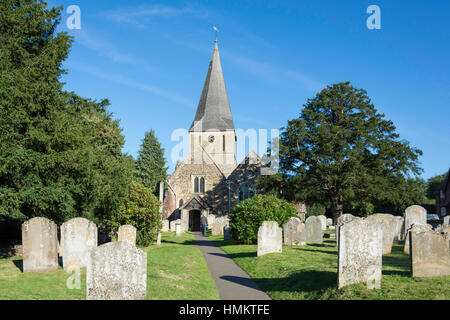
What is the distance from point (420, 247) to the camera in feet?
31.6

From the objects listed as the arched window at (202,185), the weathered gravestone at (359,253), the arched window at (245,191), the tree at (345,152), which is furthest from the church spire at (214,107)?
the weathered gravestone at (359,253)

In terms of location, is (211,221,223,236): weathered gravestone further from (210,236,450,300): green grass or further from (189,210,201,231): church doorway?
(210,236,450,300): green grass

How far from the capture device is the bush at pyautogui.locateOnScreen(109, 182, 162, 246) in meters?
22.0

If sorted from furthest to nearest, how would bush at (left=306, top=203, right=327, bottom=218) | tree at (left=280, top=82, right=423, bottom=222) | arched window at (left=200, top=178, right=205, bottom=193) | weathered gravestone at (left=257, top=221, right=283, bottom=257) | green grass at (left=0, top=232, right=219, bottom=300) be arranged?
bush at (left=306, top=203, right=327, bottom=218)
arched window at (left=200, top=178, right=205, bottom=193)
tree at (left=280, top=82, right=423, bottom=222)
weathered gravestone at (left=257, top=221, right=283, bottom=257)
green grass at (left=0, top=232, right=219, bottom=300)

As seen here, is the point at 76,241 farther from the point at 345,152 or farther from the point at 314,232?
the point at 345,152

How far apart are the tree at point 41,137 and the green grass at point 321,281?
28.7ft

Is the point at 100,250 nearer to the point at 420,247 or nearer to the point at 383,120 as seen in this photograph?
the point at 420,247

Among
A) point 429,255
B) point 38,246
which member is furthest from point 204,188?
point 429,255

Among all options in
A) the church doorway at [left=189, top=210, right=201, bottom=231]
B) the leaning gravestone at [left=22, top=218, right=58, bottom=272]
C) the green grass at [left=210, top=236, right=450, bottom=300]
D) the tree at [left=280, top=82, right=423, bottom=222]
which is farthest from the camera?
the church doorway at [left=189, top=210, right=201, bottom=231]

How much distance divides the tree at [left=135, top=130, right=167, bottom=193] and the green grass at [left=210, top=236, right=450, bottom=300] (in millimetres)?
36927

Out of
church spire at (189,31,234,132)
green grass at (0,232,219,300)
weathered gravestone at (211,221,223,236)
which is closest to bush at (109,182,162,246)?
green grass at (0,232,219,300)

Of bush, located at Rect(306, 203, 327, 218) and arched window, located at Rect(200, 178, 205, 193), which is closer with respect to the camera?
arched window, located at Rect(200, 178, 205, 193)
